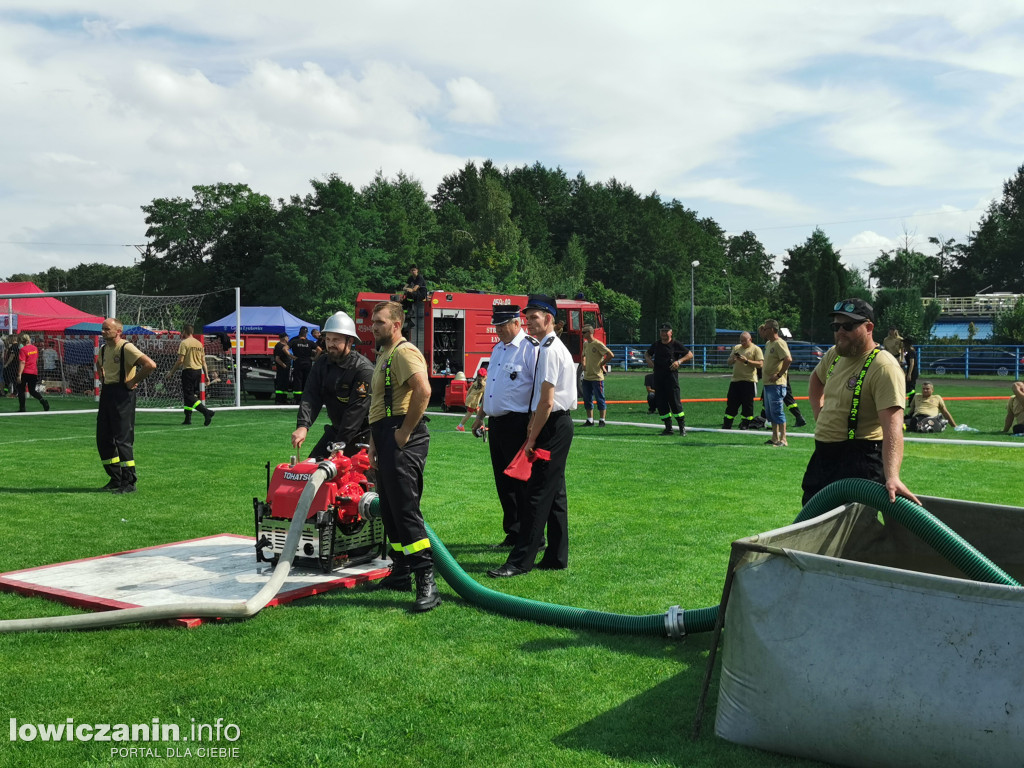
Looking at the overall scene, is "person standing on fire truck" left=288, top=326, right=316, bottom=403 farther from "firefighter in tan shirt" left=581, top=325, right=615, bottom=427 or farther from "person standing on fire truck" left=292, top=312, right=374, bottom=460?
"person standing on fire truck" left=292, top=312, right=374, bottom=460

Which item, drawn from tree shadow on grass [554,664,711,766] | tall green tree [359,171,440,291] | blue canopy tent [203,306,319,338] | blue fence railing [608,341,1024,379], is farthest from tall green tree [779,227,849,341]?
tree shadow on grass [554,664,711,766]

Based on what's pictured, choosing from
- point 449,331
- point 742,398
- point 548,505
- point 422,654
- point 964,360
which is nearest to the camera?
point 422,654

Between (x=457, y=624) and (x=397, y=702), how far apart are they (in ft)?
4.14

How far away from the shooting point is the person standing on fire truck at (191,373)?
19000 millimetres

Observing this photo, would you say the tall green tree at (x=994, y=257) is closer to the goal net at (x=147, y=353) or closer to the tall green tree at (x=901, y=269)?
the tall green tree at (x=901, y=269)

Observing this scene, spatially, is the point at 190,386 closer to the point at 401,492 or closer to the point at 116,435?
the point at 116,435

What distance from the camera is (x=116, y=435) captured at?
33.9 feet

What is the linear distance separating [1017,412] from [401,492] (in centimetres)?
1576

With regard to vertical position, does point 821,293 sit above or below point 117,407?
above

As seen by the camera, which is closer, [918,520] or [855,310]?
[918,520]

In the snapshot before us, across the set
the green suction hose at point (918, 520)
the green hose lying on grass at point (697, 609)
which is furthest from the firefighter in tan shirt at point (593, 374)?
the green suction hose at point (918, 520)

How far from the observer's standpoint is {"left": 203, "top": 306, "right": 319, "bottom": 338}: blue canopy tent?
3728 centimetres

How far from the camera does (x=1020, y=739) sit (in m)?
3.27

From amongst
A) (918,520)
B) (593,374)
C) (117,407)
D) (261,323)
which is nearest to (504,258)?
(261,323)
